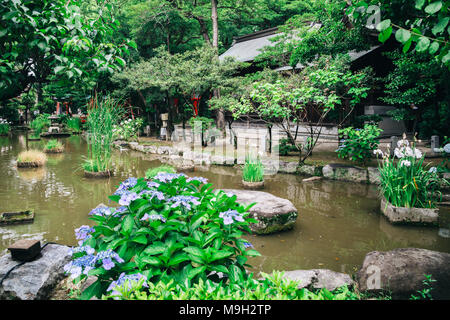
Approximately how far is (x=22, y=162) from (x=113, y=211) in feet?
26.1

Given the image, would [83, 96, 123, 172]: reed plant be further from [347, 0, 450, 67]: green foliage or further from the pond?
[347, 0, 450, 67]: green foliage

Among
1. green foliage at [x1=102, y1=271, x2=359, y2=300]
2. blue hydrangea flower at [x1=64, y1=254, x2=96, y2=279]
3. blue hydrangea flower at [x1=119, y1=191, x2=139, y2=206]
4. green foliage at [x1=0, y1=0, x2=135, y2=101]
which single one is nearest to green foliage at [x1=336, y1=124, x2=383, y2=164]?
green foliage at [x1=0, y1=0, x2=135, y2=101]

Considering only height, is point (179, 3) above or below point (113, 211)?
above

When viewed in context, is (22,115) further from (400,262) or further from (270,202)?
(400,262)

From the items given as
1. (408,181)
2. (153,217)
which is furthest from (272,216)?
(153,217)

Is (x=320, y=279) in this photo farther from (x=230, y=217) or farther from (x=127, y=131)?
(x=127, y=131)

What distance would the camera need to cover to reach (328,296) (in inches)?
62.5

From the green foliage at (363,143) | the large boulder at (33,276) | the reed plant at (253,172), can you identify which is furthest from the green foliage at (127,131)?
the large boulder at (33,276)

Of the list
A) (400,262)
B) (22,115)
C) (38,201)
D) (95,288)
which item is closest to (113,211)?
(95,288)

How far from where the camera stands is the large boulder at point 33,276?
2.44 metres

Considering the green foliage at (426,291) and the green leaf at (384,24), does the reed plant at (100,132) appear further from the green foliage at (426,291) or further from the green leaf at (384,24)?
the green foliage at (426,291)

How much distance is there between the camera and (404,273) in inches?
105

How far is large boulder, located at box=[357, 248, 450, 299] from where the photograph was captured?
255cm

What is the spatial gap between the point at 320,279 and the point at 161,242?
5.49 feet
